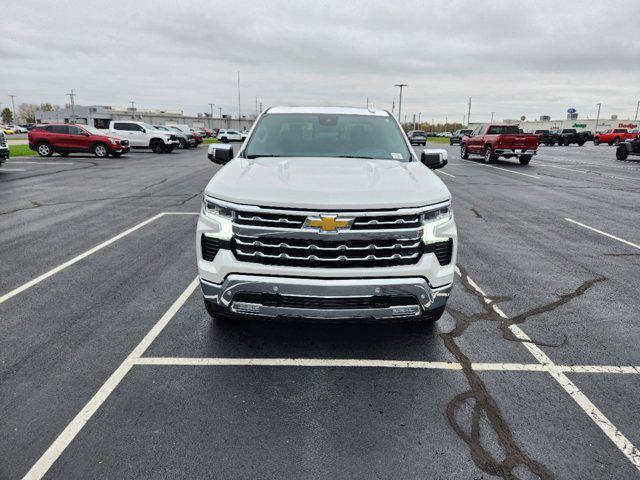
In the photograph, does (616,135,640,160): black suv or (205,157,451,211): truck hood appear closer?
(205,157,451,211): truck hood

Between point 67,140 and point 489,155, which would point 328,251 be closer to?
point 489,155

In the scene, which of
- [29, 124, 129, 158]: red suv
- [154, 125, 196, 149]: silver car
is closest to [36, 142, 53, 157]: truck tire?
[29, 124, 129, 158]: red suv

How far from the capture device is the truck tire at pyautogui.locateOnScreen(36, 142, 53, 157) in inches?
914

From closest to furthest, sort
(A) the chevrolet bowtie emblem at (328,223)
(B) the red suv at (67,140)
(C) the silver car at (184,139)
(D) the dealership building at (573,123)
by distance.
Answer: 1. (A) the chevrolet bowtie emblem at (328,223)
2. (B) the red suv at (67,140)
3. (C) the silver car at (184,139)
4. (D) the dealership building at (573,123)

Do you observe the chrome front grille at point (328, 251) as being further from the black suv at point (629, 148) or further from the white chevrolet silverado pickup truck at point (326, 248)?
the black suv at point (629, 148)

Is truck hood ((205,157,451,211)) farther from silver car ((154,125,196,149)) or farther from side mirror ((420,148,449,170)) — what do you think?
silver car ((154,125,196,149))

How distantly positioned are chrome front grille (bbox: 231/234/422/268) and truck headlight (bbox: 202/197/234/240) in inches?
3.2

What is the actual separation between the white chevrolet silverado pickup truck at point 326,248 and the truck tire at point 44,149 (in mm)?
24360

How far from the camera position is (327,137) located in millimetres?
4750

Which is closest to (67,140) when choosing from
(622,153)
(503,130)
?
(503,130)

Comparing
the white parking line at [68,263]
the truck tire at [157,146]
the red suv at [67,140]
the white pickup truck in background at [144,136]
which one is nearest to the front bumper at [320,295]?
the white parking line at [68,263]

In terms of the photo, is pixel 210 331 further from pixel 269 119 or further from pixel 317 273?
pixel 269 119

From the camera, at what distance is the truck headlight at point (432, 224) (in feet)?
10.5

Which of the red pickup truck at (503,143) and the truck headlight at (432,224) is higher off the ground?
the red pickup truck at (503,143)
